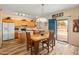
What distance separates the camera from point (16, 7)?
2381 mm

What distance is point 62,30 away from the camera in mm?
2615

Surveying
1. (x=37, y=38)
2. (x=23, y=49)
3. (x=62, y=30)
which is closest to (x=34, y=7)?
(x=37, y=38)

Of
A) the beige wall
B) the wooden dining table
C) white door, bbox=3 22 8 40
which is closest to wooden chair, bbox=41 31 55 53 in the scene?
the wooden dining table

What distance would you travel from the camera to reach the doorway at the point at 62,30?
255 cm

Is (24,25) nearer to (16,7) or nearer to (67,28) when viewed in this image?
(16,7)

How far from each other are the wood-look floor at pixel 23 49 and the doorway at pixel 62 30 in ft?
0.47

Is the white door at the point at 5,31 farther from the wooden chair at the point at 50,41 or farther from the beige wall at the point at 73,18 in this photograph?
the beige wall at the point at 73,18

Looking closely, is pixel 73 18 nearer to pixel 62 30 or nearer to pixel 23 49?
pixel 62 30

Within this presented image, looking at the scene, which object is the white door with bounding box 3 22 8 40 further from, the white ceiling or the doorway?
the doorway

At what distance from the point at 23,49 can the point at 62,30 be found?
3.37ft

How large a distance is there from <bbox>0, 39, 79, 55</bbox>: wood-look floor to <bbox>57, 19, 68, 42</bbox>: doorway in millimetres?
143

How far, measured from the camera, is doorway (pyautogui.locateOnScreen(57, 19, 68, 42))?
8.37ft
